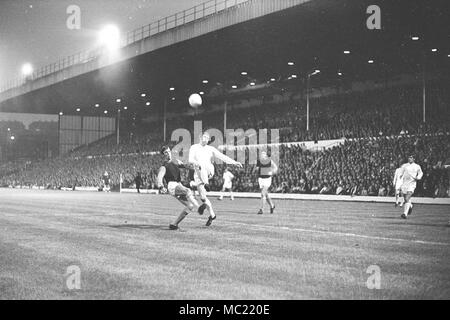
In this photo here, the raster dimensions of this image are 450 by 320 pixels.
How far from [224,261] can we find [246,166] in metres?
33.2

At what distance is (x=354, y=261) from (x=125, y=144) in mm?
60061

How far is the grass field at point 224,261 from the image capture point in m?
6.19

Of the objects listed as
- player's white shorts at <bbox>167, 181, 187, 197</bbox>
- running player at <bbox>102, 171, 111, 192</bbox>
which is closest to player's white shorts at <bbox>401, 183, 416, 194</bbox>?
player's white shorts at <bbox>167, 181, 187, 197</bbox>

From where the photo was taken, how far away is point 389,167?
3108 cm

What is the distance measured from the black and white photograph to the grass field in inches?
1.6

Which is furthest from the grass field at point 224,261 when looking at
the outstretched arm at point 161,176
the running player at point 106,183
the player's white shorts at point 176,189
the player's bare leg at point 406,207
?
the running player at point 106,183

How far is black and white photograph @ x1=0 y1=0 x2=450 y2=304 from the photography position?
7.10 m

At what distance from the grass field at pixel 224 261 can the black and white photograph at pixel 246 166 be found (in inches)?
1.6

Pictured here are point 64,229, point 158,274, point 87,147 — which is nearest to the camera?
point 158,274

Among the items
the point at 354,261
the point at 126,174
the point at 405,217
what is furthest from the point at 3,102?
the point at 354,261

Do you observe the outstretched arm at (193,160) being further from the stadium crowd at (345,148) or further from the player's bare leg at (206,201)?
the stadium crowd at (345,148)

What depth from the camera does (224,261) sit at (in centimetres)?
835
